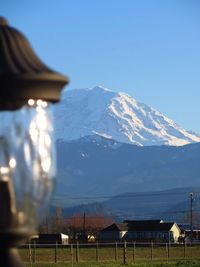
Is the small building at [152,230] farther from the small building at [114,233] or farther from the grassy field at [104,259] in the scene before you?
the grassy field at [104,259]

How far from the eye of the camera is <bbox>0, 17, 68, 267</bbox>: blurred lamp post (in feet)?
10.2

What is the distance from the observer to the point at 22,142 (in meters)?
3.16

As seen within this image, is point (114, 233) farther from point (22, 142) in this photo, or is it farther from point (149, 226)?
point (22, 142)

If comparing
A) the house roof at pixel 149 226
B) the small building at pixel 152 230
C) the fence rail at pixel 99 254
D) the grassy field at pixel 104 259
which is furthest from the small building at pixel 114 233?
the grassy field at pixel 104 259

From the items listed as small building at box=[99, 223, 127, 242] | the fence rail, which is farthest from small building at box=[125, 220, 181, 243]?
the fence rail

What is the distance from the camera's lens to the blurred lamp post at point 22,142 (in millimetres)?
3102

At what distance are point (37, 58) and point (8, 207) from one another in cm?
58

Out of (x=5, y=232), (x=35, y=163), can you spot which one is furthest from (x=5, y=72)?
(x=5, y=232)

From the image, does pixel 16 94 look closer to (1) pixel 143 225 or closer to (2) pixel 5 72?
(2) pixel 5 72

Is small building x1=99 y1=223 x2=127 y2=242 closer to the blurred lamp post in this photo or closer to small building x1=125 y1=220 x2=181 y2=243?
small building x1=125 y1=220 x2=181 y2=243

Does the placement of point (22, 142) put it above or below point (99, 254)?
below

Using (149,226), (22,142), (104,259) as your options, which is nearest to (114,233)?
(149,226)

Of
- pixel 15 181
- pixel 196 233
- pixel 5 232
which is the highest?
pixel 196 233

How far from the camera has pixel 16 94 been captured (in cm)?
317
